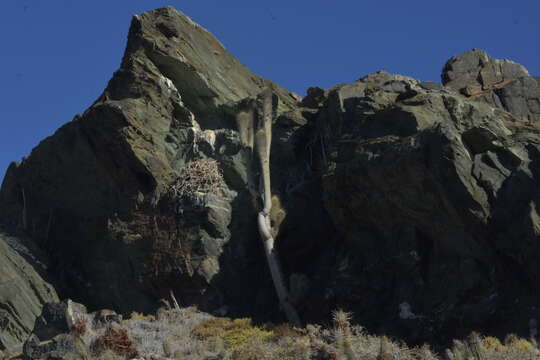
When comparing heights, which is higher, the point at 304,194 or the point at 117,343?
the point at 304,194

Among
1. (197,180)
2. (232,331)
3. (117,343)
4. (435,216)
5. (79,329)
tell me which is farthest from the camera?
(197,180)

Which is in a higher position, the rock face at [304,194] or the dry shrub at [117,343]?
the rock face at [304,194]

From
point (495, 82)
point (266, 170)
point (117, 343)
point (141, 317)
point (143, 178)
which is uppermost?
point (495, 82)

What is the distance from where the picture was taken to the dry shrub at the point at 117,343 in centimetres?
2075

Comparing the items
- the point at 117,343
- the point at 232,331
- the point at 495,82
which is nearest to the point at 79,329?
the point at 117,343

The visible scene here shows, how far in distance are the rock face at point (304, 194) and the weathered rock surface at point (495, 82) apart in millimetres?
62

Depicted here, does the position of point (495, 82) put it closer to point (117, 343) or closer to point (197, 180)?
point (197, 180)

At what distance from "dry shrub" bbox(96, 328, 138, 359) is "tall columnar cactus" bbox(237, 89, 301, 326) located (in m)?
4.80

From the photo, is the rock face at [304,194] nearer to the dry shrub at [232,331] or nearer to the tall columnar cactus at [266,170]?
the tall columnar cactus at [266,170]

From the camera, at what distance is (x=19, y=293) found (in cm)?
2730

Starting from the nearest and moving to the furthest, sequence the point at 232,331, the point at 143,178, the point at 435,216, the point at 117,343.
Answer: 1. the point at 117,343
2. the point at 435,216
3. the point at 232,331
4. the point at 143,178

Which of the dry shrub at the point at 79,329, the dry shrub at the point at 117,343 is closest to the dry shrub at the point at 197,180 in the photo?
the dry shrub at the point at 79,329

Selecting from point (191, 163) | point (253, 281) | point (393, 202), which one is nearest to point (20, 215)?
point (191, 163)

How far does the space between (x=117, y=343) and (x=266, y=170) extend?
27.7 ft
